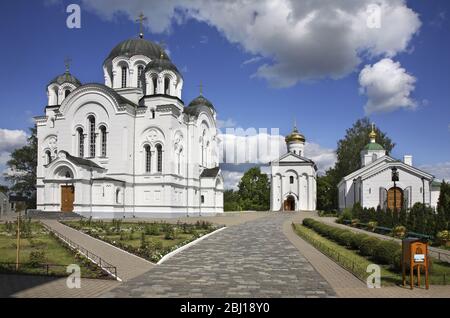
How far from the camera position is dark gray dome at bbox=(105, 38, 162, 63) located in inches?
1718

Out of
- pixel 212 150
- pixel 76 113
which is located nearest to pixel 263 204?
pixel 212 150

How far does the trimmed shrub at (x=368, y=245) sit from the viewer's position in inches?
598

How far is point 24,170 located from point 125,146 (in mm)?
22836

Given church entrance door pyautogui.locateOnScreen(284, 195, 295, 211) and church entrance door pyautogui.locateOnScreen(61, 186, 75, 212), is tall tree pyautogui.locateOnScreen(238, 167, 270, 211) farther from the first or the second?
church entrance door pyautogui.locateOnScreen(61, 186, 75, 212)

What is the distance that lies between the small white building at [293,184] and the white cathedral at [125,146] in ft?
58.8

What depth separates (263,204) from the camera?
71562 mm

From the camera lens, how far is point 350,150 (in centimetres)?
6438

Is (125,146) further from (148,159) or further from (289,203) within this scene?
(289,203)

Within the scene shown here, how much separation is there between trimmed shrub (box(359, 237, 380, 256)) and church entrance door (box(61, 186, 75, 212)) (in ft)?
88.0

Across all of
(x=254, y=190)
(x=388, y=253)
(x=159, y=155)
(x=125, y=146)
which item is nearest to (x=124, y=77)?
(x=125, y=146)

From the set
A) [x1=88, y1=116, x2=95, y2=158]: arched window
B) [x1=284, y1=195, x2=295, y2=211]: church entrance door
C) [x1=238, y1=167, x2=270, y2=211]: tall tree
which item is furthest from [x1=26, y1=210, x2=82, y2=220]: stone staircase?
[x1=238, y1=167, x2=270, y2=211]: tall tree

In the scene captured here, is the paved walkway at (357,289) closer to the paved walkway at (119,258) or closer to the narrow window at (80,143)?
the paved walkway at (119,258)

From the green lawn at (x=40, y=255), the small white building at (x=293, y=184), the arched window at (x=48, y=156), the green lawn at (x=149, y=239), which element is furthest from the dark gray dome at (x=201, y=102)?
the green lawn at (x=40, y=255)
